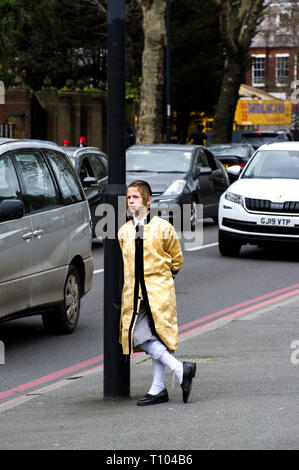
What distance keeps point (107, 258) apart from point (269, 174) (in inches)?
394

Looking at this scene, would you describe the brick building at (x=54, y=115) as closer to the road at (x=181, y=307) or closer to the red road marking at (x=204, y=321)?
the road at (x=181, y=307)

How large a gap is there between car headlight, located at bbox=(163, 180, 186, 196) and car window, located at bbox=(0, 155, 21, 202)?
9.86 meters

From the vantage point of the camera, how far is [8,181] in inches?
353

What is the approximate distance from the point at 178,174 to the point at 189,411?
13.3m

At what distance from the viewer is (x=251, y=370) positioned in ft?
25.5

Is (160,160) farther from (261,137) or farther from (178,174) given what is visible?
(261,137)

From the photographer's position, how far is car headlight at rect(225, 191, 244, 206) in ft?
52.4

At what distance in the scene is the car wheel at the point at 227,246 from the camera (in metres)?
16.3

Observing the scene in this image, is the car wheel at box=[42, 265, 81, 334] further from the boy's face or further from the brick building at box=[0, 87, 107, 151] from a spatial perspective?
the brick building at box=[0, 87, 107, 151]

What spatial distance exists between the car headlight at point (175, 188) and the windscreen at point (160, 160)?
0.63 meters

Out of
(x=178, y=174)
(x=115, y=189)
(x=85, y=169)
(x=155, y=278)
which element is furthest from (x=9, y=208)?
(x=178, y=174)

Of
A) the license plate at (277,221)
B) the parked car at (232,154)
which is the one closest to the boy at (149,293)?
the license plate at (277,221)

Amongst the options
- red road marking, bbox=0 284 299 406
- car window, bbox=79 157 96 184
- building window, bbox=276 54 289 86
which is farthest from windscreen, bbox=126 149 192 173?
building window, bbox=276 54 289 86
